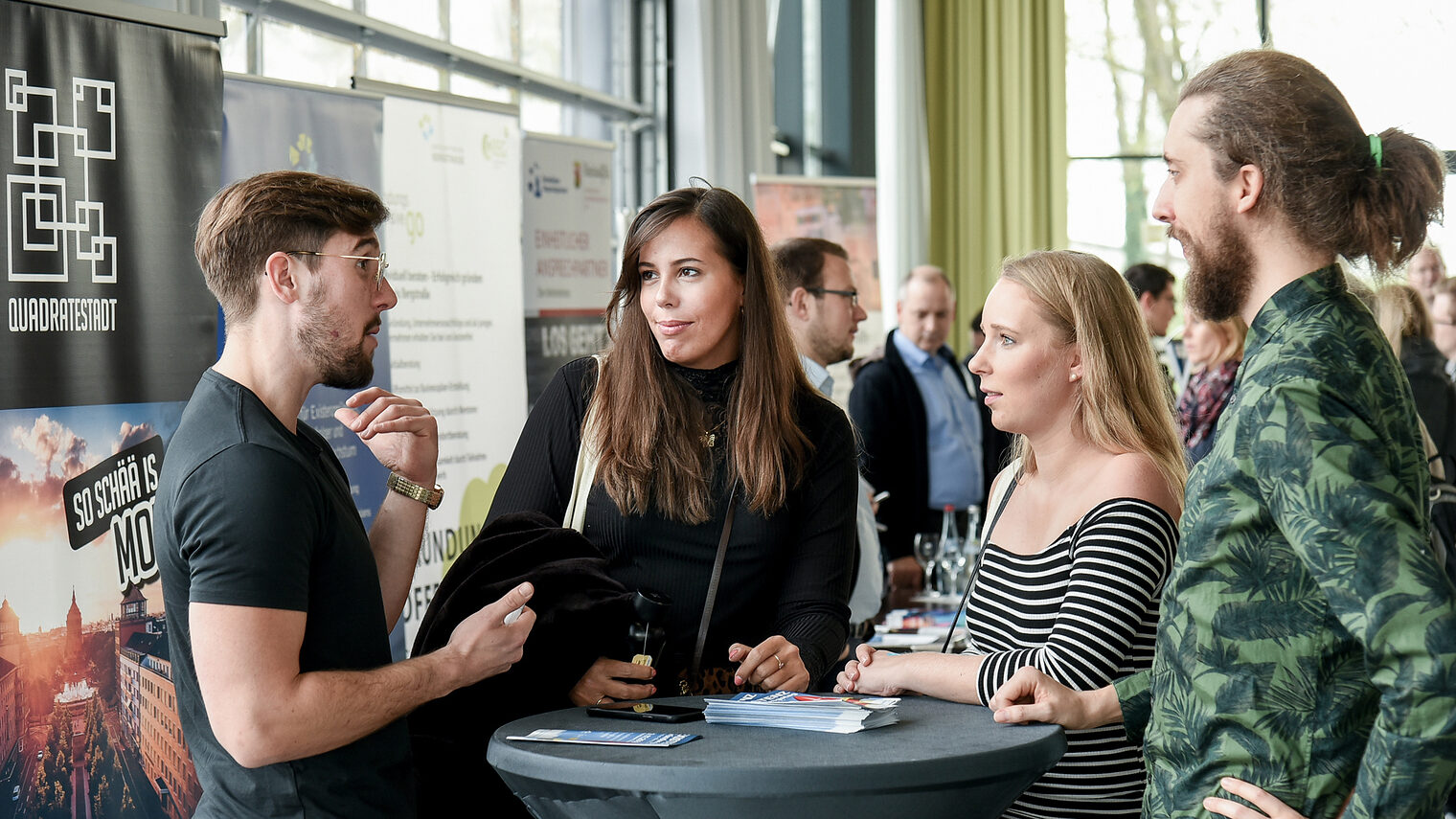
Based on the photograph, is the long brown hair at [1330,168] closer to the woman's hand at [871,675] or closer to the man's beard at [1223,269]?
the man's beard at [1223,269]

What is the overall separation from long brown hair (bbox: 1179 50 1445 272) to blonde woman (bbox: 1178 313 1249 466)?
3361 mm

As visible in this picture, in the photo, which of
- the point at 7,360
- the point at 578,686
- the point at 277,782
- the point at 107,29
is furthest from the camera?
the point at 107,29

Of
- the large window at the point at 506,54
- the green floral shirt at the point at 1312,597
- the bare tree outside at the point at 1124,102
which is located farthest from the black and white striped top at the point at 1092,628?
the bare tree outside at the point at 1124,102

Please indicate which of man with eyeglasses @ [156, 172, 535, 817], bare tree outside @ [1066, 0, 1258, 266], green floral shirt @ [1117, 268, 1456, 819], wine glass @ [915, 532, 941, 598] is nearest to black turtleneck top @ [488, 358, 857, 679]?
man with eyeglasses @ [156, 172, 535, 817]

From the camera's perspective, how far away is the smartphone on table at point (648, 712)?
1.69 m

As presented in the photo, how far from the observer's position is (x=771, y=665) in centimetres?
200

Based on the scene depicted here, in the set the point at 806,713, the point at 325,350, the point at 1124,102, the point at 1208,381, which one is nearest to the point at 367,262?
the point at 325,350

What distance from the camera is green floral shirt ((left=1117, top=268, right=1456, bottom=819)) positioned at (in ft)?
3.73

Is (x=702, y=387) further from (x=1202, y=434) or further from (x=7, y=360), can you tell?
(x=1202, y=434)

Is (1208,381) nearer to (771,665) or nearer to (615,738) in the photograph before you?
(771,665)

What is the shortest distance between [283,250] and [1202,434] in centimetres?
381

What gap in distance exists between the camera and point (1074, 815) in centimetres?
179

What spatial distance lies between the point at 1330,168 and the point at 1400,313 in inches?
141

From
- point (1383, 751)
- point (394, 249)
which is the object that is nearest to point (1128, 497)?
point (1383, 751)
